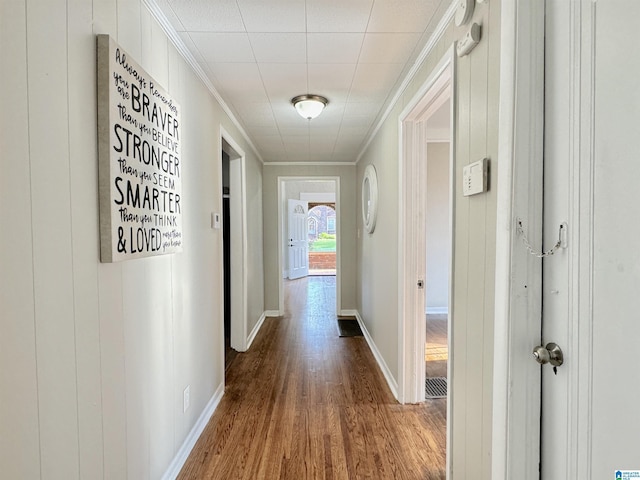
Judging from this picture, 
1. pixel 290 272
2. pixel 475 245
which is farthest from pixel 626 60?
pixel 290 272

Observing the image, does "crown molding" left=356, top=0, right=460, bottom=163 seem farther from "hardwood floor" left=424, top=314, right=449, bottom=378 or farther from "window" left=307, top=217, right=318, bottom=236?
"window" left=307, top=217, right=318, bottom=236

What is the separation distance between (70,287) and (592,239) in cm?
141

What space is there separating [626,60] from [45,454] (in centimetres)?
169

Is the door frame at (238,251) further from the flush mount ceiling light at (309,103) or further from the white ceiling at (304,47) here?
the flush mount ceiling light at (309,103)

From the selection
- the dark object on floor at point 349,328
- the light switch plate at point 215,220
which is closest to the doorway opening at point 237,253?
the light switch plate at point 215,220

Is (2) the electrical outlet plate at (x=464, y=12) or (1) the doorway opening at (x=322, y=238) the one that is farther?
(1) the doorway opening at (x=322, y=238)

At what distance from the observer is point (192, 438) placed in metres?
1.90

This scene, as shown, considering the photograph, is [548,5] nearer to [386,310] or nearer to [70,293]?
[70,293]

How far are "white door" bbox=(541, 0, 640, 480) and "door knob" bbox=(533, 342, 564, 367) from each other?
0.02 meters

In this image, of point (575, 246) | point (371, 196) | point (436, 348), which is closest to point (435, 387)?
point (436, 348)

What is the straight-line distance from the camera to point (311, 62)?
192 centimetres

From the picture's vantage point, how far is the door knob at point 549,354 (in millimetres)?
887

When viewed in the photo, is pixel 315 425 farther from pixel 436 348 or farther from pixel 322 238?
pixel 322 238

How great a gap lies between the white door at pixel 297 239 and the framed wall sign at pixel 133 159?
6.25m
